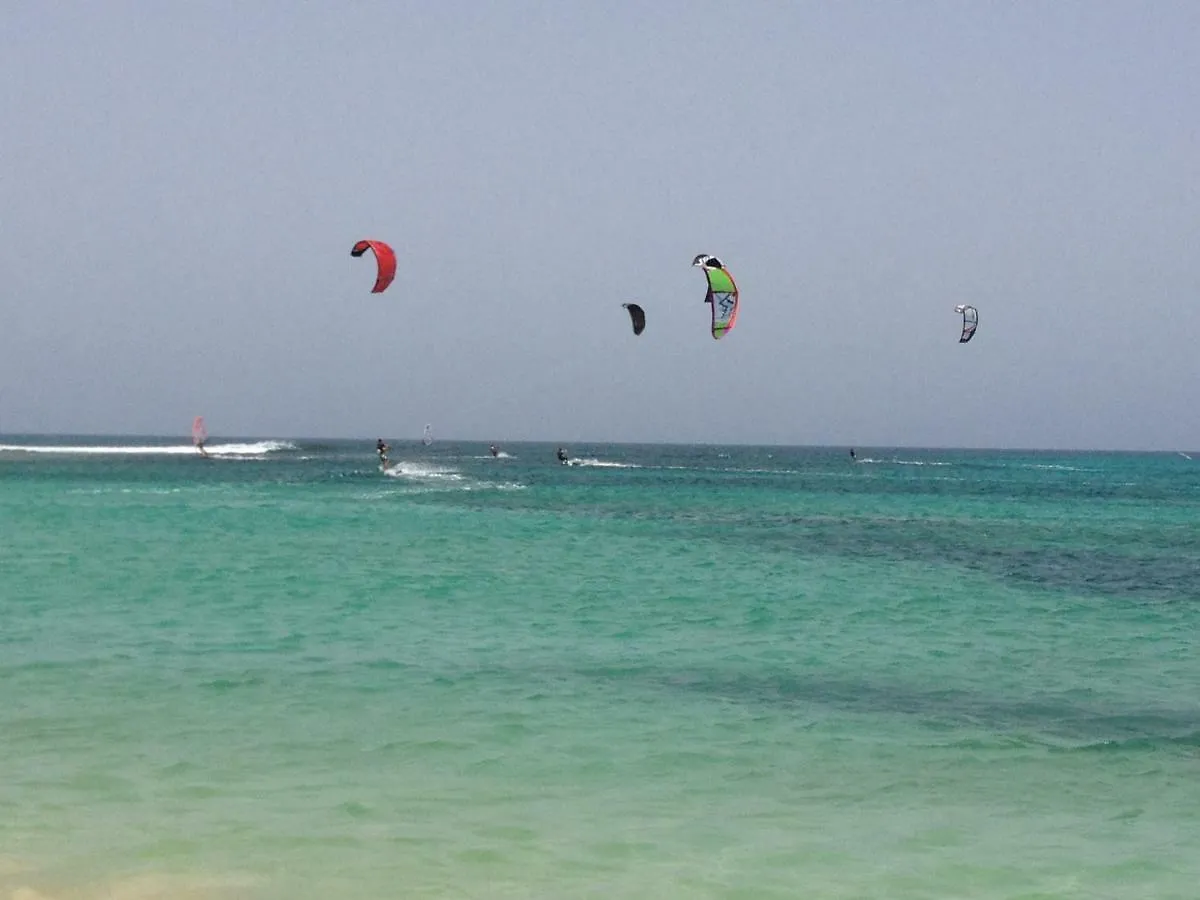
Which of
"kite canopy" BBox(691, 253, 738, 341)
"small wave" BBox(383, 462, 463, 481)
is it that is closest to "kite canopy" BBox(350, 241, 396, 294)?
"kite canopy" BBox(691, 253, 738, 341)

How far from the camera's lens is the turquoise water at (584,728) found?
22.3ft

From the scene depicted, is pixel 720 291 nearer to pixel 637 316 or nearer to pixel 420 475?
pixel 637 316

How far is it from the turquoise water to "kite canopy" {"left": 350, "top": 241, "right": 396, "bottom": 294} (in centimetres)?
659

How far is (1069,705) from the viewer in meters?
11.1

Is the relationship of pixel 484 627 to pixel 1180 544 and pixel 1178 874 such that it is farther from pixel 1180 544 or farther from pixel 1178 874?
pixel 1180 544

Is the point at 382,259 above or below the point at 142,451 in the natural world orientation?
above

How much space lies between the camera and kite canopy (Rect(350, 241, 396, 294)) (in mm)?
26172

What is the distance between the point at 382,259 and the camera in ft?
88.5

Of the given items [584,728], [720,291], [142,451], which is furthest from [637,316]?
[142,451]

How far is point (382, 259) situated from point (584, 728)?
62.1ft

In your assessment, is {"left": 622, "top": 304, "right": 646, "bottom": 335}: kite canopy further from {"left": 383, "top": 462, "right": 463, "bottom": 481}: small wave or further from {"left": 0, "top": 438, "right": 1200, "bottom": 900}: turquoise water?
{"left": 383, "top": 462, "right": 463, "bottom": 481}: small wave

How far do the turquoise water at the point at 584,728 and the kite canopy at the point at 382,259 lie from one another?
6.59m

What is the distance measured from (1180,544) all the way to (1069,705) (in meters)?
21.3

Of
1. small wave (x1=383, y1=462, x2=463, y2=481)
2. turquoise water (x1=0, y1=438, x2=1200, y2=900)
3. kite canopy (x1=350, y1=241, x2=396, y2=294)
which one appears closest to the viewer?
turquoise water (x1=0, y1=438, x2=1200, y2=900)
